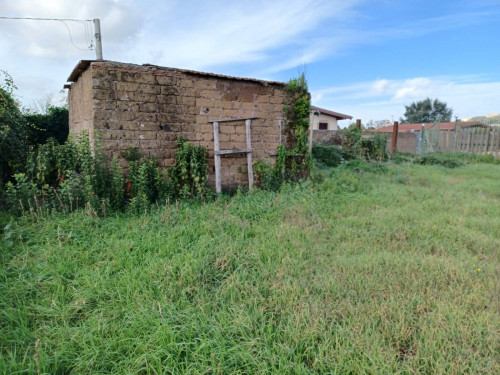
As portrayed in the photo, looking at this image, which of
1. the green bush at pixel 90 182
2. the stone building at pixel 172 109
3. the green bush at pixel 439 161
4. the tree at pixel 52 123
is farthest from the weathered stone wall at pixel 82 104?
the green bush at pixel 439 161

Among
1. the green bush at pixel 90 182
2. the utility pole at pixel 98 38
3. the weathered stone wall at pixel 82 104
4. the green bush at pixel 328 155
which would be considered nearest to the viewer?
the green bush at pixel 90 182

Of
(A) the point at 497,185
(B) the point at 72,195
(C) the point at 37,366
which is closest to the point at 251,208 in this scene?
(B) the point at 72,195

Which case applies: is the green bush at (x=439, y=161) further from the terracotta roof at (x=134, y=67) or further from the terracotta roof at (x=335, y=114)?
the terracotta roof at (x=335, y=114)

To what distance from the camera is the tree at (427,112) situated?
3978 centimetres

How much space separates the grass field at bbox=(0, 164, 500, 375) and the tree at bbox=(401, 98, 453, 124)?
42.7m

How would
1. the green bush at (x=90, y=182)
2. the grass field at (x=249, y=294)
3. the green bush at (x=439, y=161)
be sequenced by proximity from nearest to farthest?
the grass field at (x=249, y=294) → the green bush at (x=90, y=182) → the green bush at (x=439, y=161)

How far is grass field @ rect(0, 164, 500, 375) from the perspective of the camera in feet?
6.36

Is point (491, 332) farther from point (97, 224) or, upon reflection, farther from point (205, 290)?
point (97, 224)

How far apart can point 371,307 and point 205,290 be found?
138 cm

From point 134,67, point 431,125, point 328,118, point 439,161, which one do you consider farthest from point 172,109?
point 431,125

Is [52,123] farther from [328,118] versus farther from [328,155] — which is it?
[328,118]

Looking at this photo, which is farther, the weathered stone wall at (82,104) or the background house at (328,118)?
the background house at (328,118)

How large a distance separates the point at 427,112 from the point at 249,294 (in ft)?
153

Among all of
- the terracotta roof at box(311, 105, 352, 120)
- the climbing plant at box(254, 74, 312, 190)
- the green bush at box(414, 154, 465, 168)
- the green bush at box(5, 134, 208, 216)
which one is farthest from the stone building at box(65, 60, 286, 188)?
the terracotta roof at box(311, 105, 352, 120)
